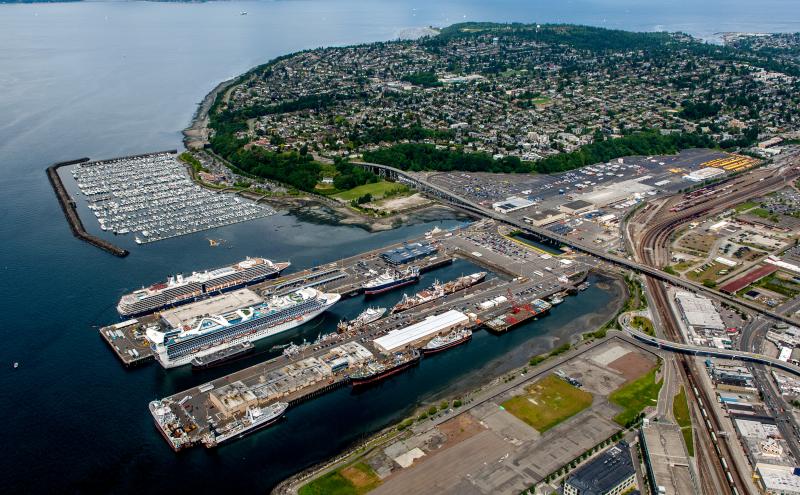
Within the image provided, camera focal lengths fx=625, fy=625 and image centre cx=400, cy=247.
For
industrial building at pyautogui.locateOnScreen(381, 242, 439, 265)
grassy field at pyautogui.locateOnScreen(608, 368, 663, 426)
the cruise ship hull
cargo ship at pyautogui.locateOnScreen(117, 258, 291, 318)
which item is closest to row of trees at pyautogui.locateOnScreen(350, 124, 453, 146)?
industrial building at pyautogui.locateOnScreen(381, 242, 439, 265)

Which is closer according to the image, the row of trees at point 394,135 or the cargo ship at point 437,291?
the cargo ship at point 437,291

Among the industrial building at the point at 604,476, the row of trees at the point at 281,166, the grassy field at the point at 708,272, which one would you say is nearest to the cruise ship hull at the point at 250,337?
the industrial building at the point at 604,476

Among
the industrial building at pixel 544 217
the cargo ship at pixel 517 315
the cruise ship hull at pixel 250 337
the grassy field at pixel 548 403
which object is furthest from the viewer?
the industrial building at pixel 544 217

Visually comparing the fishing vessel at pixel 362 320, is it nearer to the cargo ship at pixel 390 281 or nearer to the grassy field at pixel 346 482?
the cargo ship at pixel 390 281

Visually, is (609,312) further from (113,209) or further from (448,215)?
(113,209)

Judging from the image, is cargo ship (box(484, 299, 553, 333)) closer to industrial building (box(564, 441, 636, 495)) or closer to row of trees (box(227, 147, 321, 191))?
industrial building (box(564, 441, 636, 495))

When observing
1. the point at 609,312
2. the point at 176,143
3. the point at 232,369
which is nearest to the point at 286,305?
the point at 232,369
